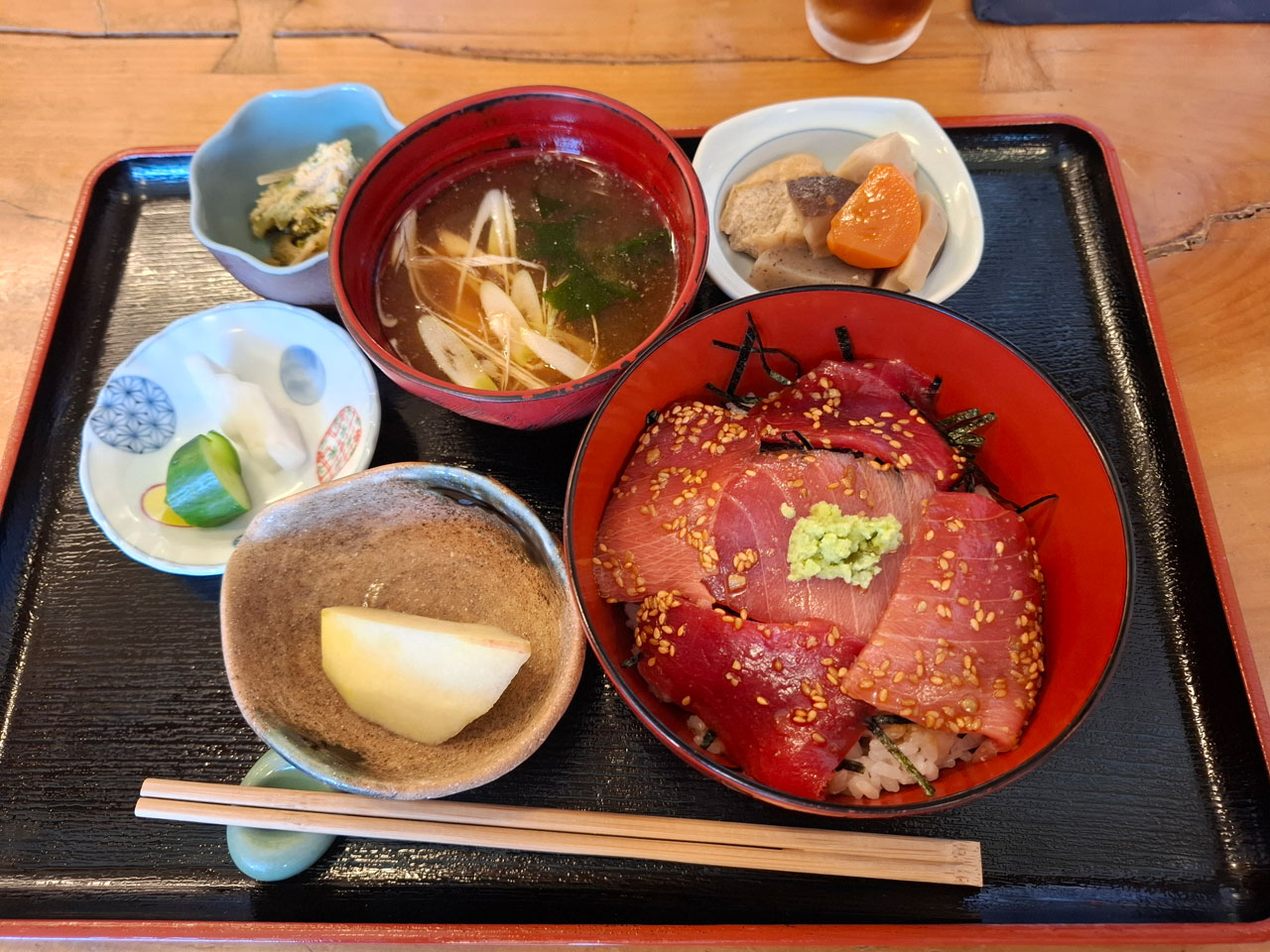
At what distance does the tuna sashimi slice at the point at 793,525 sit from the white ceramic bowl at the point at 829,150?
0.57 meters

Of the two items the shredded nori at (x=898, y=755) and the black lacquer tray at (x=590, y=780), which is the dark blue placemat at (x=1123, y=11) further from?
the shredded nori at (x=898, y=755)

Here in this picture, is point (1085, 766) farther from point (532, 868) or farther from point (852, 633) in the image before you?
point (532, 868)

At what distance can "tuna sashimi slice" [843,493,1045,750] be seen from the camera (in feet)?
4.24

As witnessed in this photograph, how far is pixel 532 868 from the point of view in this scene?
1461mm

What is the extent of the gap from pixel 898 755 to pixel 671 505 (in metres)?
0.59

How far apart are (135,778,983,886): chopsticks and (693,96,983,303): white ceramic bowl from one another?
1155mm

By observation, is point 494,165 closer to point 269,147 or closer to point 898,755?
point 269,147

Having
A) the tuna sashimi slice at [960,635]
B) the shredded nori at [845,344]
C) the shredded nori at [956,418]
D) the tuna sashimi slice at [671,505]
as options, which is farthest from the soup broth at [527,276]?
the tuna sashimi slice at [960,635]

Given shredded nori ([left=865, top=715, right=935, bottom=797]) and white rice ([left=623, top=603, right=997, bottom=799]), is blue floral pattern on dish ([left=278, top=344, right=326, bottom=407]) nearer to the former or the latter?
white rice ([left=623, top=603, right=997, bottom=799])

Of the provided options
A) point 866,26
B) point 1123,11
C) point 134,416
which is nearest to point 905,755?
point 134,416

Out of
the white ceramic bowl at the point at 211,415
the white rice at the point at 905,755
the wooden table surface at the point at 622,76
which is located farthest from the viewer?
the wooden table surface at the point at 622,76

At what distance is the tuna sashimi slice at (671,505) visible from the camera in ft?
4.61

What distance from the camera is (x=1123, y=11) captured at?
2371 mm

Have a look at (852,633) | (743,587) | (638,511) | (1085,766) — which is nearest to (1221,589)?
(1085,766)
